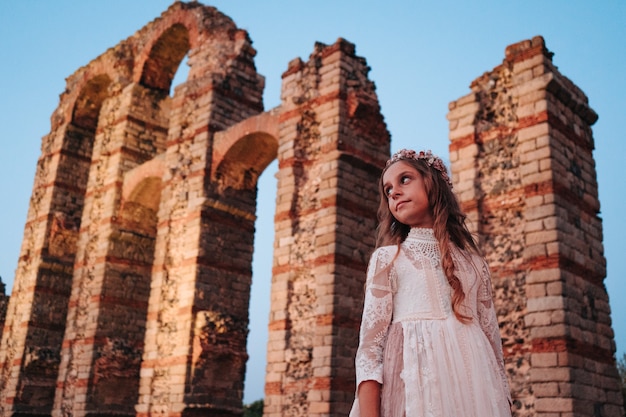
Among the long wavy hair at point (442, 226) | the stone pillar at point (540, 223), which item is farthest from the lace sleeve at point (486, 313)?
the stone pillar at point (540, 223)

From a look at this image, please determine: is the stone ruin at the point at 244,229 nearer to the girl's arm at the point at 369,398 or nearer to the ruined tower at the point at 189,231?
the ruined tower at the point at 189,231

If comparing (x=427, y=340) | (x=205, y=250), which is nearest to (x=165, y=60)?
(x=205, y=250)

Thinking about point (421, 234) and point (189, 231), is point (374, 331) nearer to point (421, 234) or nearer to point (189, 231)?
point (421, 234)

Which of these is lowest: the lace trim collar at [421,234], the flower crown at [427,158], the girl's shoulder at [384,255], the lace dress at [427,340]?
the lace dress at [427,340]

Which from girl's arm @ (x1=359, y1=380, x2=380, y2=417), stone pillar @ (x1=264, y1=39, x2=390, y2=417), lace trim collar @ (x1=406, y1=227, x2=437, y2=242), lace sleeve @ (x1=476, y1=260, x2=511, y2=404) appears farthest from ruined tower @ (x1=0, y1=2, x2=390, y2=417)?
girl's arm @ (x1=359, y1=380, x2=380, y2=417)

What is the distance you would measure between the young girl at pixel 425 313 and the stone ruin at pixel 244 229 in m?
4.72

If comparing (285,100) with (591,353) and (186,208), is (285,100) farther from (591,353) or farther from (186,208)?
(591,353)

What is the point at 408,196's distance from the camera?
99.2 inches

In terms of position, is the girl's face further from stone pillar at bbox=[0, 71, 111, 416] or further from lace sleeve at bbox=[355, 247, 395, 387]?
stone pillar at bbox=[0, 71, 111, 416]

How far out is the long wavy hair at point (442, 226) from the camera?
2.38m

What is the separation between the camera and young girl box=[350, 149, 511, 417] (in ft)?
7.23

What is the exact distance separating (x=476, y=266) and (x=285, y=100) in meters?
9.15

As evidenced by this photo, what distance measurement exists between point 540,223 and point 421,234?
515cm

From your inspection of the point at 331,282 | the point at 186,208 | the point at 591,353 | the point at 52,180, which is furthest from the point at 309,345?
the point at 52,180
